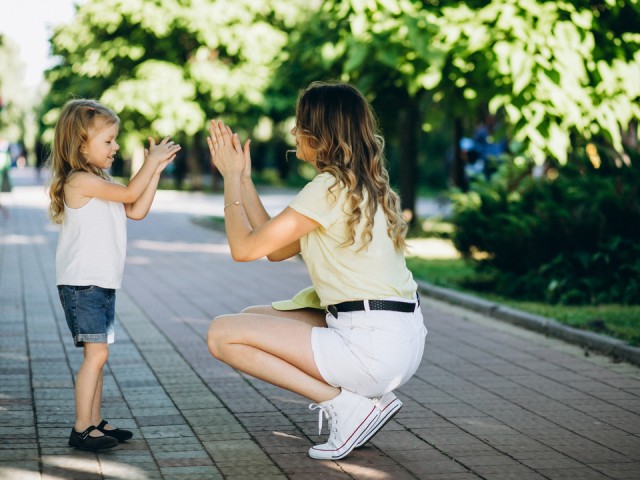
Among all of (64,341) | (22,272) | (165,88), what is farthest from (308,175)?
(64,341)

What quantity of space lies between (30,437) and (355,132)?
209cm

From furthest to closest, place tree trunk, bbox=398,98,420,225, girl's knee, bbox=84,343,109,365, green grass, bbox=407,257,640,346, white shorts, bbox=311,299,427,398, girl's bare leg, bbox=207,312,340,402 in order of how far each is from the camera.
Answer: tree trunk, bbox=398,98,420,225
green grass, bbox=407,257,640,346
girl's knee, bbox=84,343,109,365
girl's bare leg, bbox=207,312,340,402
white shorts, bbox=311,299,427,398

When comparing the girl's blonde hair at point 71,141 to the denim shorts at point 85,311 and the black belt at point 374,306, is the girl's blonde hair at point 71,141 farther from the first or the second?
the black belt at point 374,306

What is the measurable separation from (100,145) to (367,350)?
1.53 m

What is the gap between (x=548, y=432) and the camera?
5285 millimetres

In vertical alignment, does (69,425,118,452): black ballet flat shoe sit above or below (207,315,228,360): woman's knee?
below

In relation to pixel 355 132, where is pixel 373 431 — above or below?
below

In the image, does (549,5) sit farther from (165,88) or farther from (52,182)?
(165,88)

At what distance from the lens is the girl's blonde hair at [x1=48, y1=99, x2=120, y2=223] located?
4.73 metres

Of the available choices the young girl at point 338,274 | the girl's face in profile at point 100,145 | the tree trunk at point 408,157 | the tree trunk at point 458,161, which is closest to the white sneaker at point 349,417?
the young girl at point 338,274

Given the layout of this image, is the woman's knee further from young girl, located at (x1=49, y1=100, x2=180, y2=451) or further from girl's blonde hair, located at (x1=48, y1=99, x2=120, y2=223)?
girl's blonde hair, located at (x1=48, y1=99, x2=120, y2=223)

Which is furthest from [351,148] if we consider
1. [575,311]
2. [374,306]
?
[575,311]

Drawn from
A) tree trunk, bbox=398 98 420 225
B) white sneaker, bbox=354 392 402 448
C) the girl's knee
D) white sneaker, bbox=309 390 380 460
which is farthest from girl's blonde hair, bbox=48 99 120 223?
tree trunk, bbox=398 98 420 225

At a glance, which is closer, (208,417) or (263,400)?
(208,417)
